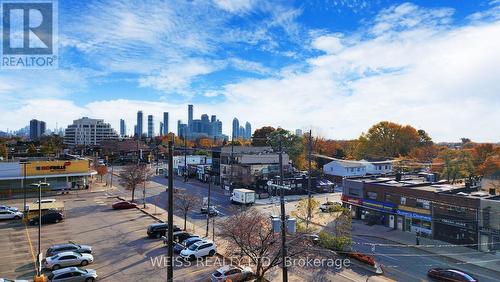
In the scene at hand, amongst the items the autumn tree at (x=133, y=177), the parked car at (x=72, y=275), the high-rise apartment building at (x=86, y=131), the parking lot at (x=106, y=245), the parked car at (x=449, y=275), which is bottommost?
the parked car at (x=449, y=275)

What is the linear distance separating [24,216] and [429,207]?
39.6 metres

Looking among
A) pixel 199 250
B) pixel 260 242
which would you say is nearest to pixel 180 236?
pixel 199 250

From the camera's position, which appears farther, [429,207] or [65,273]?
[429,207]

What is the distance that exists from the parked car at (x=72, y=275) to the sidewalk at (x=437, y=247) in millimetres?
21696

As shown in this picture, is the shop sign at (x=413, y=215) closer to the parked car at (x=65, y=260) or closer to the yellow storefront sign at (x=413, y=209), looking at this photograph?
the yellow storefront sign at (x=413, y=209)

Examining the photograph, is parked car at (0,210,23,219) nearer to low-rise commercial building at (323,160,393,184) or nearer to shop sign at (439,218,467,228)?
shop sign at (439,218,467,228)

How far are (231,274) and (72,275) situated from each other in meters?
9.18

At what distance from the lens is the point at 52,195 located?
51031 mm

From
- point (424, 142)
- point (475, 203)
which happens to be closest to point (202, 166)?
point (475, 203)

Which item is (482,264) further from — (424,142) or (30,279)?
(424,142)

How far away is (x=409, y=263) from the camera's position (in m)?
27.1

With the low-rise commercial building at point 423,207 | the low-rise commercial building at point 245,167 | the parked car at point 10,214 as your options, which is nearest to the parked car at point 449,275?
the low-rise commercial building at point 423,207

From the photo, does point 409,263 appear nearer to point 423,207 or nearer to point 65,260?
point 423,207

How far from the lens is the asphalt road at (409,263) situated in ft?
80.0
